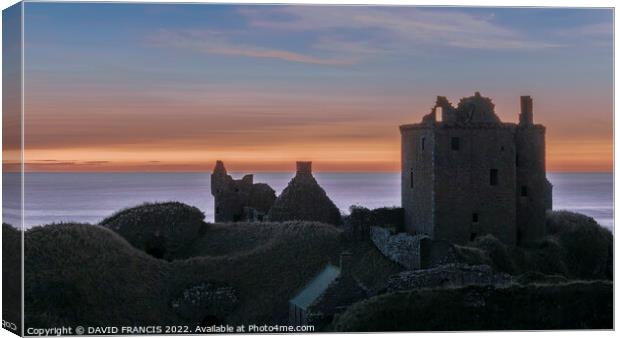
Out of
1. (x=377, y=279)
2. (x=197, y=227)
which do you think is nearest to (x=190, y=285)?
(x=377, y=279)

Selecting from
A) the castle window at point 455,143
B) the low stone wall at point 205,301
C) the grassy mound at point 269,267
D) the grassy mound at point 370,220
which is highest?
the castle window at point 455,143

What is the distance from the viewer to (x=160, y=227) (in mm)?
40500

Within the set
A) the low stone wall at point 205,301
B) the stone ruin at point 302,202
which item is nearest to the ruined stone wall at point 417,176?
the stone ruin at point 302,202

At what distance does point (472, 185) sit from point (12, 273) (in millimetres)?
17458

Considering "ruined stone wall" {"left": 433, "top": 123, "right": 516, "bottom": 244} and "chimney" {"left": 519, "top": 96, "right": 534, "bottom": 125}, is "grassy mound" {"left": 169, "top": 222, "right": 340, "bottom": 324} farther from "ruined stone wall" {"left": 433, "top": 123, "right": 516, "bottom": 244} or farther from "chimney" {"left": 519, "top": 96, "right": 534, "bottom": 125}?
"chimney" {"left": 519, "top": 96, "right": 534, "bottom": 125}

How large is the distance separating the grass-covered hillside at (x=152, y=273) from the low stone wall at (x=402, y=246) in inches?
12.4

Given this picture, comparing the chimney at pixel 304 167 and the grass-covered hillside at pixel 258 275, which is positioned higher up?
the chimney at pixel 304 167

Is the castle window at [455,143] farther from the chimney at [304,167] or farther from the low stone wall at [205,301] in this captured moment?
the low stone wall at [205,301]

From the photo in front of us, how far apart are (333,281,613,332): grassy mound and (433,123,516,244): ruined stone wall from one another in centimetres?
Answer: 924

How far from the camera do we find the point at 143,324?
28688 mm

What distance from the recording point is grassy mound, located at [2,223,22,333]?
82.4ft

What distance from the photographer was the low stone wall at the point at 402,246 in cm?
3306

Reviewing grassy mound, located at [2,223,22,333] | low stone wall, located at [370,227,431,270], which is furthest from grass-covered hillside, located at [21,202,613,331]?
low stone wall, located at [370,227,431,270]

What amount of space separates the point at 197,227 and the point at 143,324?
12064mm
